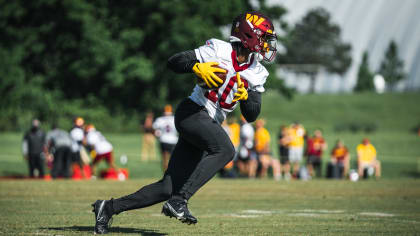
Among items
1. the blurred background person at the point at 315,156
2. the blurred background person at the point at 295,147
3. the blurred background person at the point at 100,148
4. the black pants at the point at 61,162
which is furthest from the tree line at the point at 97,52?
the blurred background person at the point at 100,148

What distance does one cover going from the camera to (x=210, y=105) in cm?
557

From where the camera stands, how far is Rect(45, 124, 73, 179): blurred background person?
18594mm

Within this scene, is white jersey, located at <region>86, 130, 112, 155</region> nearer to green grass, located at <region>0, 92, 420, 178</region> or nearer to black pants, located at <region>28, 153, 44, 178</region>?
black pants, located at <region>28, 153, 44, 178</region>

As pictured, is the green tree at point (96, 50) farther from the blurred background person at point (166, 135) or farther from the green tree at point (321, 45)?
the green tree at point (321, 45)

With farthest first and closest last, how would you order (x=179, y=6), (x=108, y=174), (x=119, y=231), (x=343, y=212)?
(x=179, y=6), (x=108, y=174), (x=343, y=212), (x=119, y=231)

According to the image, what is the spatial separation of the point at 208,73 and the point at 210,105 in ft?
1.49

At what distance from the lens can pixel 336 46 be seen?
4680 inches

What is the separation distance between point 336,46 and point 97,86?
3653 inches

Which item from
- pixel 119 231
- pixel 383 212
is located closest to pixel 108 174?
pixel 383 212

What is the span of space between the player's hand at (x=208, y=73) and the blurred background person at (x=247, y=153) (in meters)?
14.7

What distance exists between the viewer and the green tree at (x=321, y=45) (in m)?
114

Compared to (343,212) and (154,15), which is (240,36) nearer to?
(343,212)

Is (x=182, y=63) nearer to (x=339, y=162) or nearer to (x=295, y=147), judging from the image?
(x=295, y=147)

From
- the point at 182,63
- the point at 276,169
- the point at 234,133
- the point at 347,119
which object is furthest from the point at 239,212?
the point at 347,119
